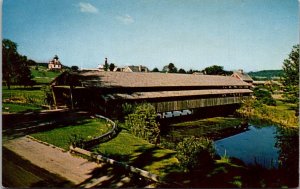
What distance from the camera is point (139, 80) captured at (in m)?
28.5

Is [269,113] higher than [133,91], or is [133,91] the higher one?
[133,91]

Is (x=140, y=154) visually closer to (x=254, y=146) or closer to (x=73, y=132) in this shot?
(x=73, y=132)

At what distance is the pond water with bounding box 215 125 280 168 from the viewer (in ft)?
56.6

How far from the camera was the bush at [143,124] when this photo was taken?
61.5 feet

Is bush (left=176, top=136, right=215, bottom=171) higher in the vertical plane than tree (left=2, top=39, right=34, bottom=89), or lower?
lower

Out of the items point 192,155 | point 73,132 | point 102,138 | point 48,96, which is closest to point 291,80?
point 192,155

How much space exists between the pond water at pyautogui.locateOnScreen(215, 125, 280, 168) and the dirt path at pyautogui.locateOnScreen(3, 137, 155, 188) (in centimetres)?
844

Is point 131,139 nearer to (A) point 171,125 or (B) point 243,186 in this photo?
(B) point 243,186

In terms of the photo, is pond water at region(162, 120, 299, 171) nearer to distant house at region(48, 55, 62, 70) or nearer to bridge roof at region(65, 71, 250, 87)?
bridge roof at region(65, 71, 250, 87)

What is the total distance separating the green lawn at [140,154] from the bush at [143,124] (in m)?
1.45

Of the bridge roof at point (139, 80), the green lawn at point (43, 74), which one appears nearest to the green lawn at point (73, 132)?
the bridge roof at point (139, 80)

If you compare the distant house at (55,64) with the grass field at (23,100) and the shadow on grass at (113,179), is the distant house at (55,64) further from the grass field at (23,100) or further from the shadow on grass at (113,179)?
the shadow on grass at (113,179)

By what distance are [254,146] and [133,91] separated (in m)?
Answer: 11.4

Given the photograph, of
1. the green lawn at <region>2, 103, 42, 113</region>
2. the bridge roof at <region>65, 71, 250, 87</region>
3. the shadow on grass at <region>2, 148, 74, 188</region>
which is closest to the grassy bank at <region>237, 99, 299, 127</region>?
the bridge roof at <region>65, 71, 250, 87</region>
